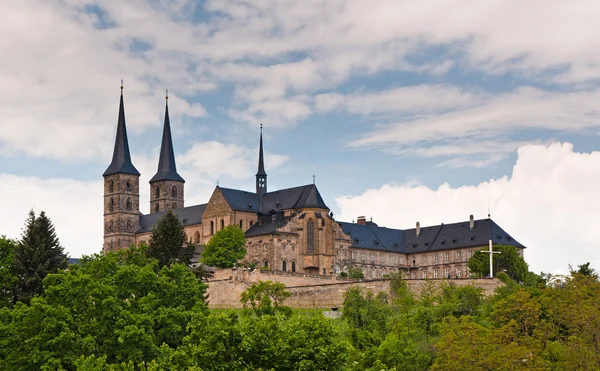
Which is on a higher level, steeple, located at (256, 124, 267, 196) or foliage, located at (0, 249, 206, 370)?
steeple, located at (256, 124, 267, 196)

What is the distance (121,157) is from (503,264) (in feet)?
245

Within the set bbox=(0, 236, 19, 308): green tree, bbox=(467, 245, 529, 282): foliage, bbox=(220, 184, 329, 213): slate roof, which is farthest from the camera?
bbox=(220, 184, 329, 213): slate roof

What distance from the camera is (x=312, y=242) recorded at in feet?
472

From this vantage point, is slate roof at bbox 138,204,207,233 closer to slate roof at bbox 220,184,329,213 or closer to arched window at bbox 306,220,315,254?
slate roof at bbox 220,184,329,213

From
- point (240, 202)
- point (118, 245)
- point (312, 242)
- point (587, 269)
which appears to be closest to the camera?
point (587, 269)

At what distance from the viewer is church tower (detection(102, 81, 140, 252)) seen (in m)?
180

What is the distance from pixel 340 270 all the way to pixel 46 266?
75788 mm

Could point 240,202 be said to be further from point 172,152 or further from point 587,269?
point 587,269

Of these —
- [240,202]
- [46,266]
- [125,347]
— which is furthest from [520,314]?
[240,202]

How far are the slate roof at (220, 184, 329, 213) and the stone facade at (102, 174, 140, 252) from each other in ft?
96.4

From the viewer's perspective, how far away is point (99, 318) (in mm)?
63969

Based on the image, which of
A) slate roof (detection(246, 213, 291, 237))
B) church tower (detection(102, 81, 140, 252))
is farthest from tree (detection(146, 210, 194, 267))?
church tower (detection(102, 81, 140, 252))

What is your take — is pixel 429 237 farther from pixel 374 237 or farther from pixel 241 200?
pixel 241 200

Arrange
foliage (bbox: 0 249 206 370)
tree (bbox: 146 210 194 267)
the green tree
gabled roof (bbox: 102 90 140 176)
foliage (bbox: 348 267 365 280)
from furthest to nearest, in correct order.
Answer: gabled roof (bbox: 102 90 140 176)
foliage (bbox: 348 267 365 280)
tree (bbox: 146 210 194 267)
the green tree
foliage (bbox: 0 249 206 370)
